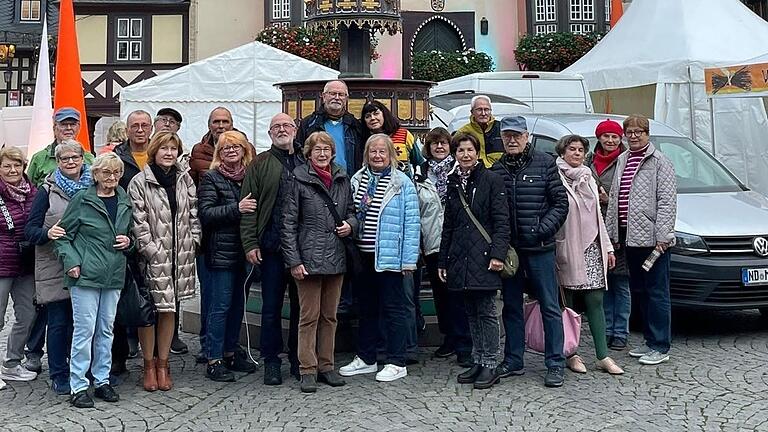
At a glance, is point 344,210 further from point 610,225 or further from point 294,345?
point 610,225

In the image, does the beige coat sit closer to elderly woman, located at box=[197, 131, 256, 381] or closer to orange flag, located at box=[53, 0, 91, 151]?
elderly woman, located at box=[197, 131, 256, 381]

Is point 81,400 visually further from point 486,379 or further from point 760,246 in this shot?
point 760,246

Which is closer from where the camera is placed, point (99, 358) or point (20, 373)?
point (99, 358)

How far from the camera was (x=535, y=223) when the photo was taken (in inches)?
233

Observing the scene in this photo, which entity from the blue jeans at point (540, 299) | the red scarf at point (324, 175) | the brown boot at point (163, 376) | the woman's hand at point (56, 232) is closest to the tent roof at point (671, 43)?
the blue jeans at point (540, 299)

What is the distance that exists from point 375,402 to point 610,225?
252 cm

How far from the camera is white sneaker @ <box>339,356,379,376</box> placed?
6352mm

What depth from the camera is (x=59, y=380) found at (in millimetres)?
5969

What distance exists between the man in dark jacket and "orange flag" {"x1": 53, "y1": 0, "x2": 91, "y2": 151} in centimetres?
795

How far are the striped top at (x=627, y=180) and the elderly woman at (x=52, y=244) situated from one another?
4020 mm

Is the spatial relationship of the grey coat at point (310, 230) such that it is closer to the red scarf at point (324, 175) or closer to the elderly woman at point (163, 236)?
the red scarf at point (324, 175)

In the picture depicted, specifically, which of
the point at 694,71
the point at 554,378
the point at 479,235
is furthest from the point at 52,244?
the point at 694,71

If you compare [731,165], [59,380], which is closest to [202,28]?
[731,165]

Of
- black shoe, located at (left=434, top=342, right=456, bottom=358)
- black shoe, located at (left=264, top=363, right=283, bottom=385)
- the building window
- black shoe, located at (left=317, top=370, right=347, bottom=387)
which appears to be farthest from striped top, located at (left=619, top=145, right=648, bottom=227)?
the building window
